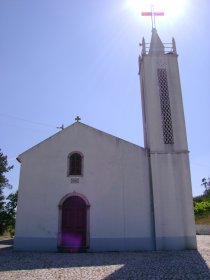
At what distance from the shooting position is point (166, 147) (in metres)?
17.0

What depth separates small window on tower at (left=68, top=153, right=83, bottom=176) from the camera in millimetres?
17031

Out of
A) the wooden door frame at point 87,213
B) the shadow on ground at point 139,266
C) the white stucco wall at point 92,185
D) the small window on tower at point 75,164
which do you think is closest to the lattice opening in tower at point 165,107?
the white stucco wall at point 92,185

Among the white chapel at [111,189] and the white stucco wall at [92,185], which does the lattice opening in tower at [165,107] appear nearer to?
the white chapel at [111,189]

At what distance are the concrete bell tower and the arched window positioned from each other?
3.89 metres

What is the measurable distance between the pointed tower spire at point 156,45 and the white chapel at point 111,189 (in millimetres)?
2178

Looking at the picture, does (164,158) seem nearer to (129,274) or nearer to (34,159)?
(34,159)

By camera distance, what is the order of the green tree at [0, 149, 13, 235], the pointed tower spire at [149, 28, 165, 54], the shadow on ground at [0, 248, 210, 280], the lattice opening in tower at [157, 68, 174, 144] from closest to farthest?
1. the shadow on ground at [0, 248, 210, 280]
2. the lattice opening in tower at [157, 68, 174, 144]
3. the pointed tower spire at [149, 28, 165, 54]
4. the green tree at [0, 149, 13, 235]

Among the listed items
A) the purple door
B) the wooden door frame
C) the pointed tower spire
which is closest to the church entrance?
the purple door

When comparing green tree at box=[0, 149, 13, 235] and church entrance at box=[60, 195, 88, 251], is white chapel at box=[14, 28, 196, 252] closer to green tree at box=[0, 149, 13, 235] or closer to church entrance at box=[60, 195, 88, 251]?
church entrance at box=[60, 195, 88, 251]

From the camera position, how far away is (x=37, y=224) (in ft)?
52.7

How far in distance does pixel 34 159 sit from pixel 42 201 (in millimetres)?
2407

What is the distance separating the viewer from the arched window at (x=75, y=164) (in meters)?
17.0

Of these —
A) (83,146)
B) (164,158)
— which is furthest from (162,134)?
(83,146)

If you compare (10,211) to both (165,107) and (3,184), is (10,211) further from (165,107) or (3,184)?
(165,107)
